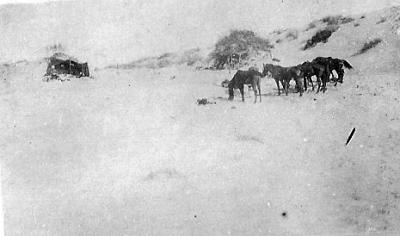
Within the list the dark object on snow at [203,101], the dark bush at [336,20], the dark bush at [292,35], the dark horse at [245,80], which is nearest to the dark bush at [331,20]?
the dark bush at [336,20]

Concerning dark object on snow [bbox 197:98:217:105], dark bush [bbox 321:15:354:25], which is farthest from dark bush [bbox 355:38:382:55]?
dark object on snow [bbox 197:98:217:105]

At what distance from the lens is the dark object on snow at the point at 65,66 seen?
3.42 m

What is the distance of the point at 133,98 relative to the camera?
11.3 ft

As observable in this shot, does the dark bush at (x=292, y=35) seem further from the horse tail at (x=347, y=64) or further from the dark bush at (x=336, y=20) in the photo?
the horse tail at (x=347, y=64)

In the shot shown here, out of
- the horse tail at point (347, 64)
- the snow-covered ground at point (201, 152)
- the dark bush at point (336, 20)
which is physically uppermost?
the dark bush at point (336, 20)

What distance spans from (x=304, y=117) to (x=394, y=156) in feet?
1.94

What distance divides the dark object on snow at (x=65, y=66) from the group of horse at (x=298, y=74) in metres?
0.93

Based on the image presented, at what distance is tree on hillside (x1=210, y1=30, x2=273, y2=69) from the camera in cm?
345

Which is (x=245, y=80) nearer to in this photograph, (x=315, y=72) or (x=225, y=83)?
(x=225, y=83)

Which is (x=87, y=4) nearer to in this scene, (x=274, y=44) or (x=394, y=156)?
(x=274, y=44)

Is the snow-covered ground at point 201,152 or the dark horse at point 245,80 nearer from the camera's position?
the snow-covered ground at point 201,152

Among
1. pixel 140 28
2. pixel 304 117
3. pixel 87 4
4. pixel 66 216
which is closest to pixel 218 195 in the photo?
pixel 304 117

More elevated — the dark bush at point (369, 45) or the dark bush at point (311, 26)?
the dark bush at point (311, 26)

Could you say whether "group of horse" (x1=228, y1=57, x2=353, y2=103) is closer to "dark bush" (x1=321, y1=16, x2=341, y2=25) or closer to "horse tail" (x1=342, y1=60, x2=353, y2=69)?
"horse tail" (x1=342, y1=60, x2=353, y2=69)
